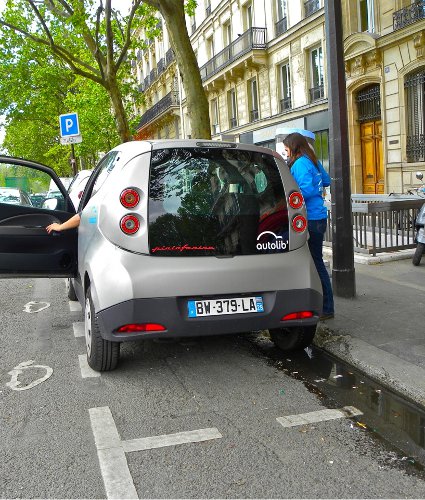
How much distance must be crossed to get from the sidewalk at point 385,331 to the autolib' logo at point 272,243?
1.09 metres

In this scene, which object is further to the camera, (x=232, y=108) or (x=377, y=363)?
(x=232, y=108)

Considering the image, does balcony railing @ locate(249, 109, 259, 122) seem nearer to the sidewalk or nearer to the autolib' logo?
the sidewalk

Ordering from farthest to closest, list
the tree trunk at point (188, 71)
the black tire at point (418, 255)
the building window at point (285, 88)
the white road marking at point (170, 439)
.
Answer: the building window at point (285, 88) → the tree trunk at point (188, 71) → the black tire at point (418, 255) → the white road marking at point (170, 439)

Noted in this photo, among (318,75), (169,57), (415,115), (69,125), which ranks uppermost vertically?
(169,57)

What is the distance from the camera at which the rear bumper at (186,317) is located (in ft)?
12.5

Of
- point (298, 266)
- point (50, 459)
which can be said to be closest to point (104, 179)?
point (298, 266)

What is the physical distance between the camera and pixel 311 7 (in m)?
20.8

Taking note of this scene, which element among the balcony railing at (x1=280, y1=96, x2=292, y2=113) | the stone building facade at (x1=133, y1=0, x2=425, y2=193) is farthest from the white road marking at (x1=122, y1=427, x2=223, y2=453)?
the balcony railing at (x1=280, y1=96, x2=292, y2=113)

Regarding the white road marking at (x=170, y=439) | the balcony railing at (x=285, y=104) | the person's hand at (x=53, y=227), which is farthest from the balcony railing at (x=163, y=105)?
the white road marking at (x=170, y=439)

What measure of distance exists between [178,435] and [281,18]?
2280 centimetres

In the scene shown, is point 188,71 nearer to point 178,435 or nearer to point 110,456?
point 178,435

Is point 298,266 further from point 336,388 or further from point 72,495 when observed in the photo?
point 72,495

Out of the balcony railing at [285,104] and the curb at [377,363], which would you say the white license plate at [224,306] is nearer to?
the curb at [377,363]

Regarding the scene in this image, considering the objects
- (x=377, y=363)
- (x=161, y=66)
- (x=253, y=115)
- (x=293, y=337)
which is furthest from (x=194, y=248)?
(x=161, y=66)
